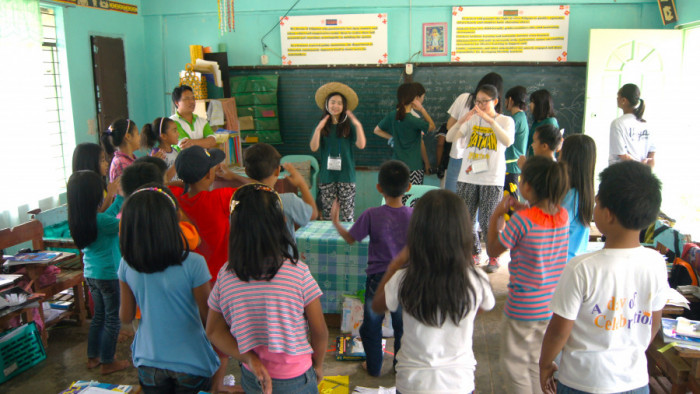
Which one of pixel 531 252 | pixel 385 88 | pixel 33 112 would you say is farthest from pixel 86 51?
pixel 531 252

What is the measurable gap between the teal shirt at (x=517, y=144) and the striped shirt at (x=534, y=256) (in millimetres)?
2137

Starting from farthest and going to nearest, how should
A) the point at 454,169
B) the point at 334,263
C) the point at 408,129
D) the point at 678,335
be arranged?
the point at 454,169
the point at 408,129
the point at 334,263
the point at 678,335

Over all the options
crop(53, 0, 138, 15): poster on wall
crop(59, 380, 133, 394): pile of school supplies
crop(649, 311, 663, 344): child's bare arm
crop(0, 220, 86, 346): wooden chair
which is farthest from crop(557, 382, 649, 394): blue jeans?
crop(53, 0, 138, 15): poster on wall

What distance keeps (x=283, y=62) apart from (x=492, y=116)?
2.76m

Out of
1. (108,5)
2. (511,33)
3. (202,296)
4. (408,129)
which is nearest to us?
(202,296)

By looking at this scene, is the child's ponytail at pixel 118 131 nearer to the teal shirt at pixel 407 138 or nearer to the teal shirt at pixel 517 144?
the teal shirt at pixel 407 138

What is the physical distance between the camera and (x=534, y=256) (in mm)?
2119

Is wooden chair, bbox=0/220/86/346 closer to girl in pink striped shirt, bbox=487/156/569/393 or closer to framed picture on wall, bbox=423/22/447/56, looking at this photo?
girl in pink striped shirt, bbox=487/156/569/393

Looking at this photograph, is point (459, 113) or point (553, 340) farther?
point (459, 113)

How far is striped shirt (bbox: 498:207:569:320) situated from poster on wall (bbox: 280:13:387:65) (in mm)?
3790

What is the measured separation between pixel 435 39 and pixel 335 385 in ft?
13.0

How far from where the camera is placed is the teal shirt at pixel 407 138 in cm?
447

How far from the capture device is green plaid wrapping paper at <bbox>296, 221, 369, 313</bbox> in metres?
3.23

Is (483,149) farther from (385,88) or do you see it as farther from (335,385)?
(335,385)
